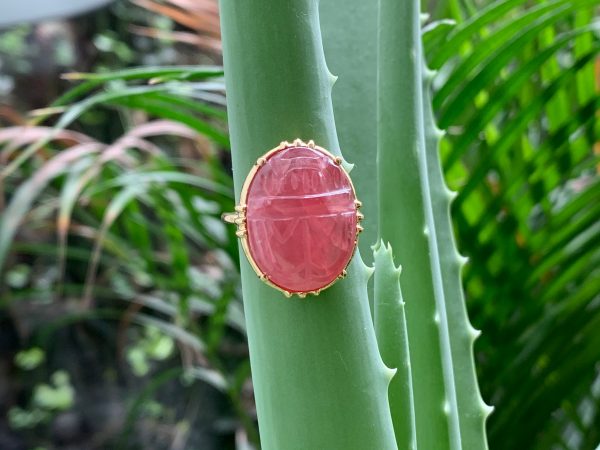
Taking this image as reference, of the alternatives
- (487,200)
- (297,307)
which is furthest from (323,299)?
(487,200)

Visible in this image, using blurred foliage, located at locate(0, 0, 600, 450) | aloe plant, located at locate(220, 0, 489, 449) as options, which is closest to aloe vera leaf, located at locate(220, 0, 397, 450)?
aloe plant, located at locate(220, 0, 489, 449)

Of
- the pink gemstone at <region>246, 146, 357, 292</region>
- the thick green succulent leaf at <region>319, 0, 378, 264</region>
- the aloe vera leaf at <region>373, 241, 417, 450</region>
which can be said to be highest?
the thick green succulent leaf at <region>319, 0, 378, 264</region>

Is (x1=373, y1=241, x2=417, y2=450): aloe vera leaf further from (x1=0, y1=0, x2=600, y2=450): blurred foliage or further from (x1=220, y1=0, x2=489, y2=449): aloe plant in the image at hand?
(x1=0, y1=0, x2=600, y2=450): blurred foliage

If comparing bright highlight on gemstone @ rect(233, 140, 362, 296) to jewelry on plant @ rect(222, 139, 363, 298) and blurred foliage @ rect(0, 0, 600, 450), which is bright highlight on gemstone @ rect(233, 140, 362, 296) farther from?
blurred foliage @ rect(0, 0, 600, 450)

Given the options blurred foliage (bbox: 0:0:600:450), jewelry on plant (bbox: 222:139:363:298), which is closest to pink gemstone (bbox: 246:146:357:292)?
jewelry on plant (bbox: 222:139:363:298)

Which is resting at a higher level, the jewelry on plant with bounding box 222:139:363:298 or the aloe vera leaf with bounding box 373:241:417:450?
the jewelry on plant with bounding box 222:139:363:298

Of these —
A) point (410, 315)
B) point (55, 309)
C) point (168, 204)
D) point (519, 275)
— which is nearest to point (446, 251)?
point (410, 315)

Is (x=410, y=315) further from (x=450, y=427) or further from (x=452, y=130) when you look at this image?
(x=452, y=130)

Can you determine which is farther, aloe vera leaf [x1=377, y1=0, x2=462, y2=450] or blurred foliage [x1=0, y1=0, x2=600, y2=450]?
blurred foliage [x1=0, y1=0, x2=600, y2=450]

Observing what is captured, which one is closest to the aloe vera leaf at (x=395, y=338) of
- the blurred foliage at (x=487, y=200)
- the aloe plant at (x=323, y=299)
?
the aloe plant at (x=323, y=299)
